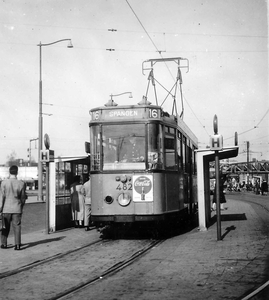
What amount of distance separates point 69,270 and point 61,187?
23.6 ft

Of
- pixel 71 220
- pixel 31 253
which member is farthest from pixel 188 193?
pixel 31 253

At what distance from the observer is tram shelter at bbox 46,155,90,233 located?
14266 mm

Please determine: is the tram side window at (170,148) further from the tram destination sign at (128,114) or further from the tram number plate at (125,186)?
the tram number plate at (125,186)

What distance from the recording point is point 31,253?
10031mm

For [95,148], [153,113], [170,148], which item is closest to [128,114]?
[153,113]

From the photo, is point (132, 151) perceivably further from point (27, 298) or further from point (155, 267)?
point (27, 298)

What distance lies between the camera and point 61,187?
15.0 meters

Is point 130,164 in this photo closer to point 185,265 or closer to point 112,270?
point 185,265

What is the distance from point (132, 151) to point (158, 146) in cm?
64

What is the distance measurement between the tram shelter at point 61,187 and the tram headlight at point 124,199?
125 inches

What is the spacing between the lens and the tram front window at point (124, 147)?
11.5 m

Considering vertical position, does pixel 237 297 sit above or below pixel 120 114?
below

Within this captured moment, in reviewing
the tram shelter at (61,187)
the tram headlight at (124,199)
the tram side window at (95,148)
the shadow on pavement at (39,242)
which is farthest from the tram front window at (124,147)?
the tram shelter at (61,187)

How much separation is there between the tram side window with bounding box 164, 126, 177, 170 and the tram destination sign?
0.62m
